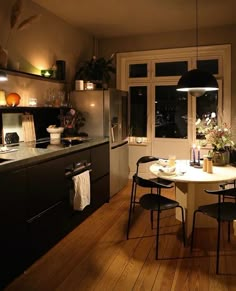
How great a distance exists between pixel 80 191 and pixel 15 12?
2.07 metres

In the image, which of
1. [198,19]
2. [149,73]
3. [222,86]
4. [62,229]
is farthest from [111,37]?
[62,229]

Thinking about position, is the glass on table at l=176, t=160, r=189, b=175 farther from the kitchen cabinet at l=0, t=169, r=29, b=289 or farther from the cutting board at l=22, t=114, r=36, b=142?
the cutting board at l=22, t=114, r=36, b=142

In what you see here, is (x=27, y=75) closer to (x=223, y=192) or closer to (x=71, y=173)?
(x=71, y=173)

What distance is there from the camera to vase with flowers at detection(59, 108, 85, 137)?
414 cm

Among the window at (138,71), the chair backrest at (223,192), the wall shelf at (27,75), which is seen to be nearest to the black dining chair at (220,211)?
the chair backrest at (223,192)

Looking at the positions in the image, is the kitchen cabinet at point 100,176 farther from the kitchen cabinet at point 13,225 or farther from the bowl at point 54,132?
the kitchen cabinet at point 13,225

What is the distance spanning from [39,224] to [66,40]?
3.03 m

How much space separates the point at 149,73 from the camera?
5.33m

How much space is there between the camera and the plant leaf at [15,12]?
3.14 metres

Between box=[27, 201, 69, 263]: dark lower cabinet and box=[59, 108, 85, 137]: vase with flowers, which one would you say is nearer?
box=[27, 201, 69, 263]: dark lower cabinet

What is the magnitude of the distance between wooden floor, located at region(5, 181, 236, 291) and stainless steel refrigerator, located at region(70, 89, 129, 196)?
4.17 feet

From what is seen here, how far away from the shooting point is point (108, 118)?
13.9 ft

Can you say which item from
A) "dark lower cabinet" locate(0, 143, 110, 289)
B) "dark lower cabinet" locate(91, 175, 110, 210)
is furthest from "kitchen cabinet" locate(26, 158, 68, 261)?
"dark lower cabinet" locate(91, 175, 110, 210)

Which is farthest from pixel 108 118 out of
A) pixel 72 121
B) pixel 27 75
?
pixel 27 75
